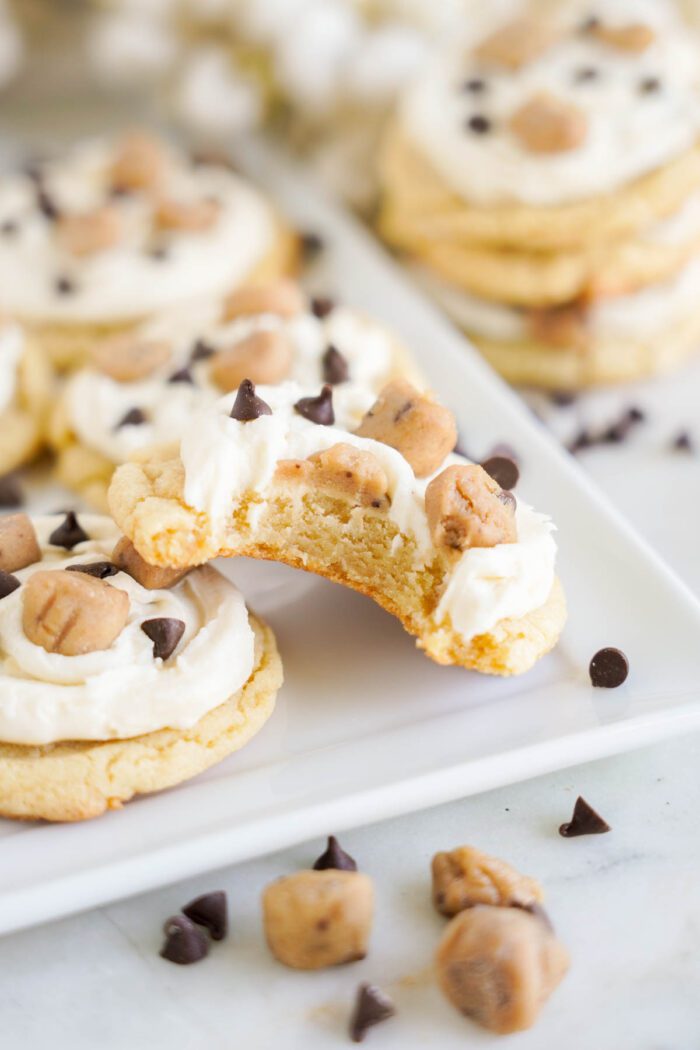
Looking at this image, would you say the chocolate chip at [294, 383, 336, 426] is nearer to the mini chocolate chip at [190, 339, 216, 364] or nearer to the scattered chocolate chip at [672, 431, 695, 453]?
the mini chocolate chip at [190, 339, 216, 364]

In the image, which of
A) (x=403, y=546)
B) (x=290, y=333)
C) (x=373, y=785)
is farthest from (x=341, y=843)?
(x=290, y=333)

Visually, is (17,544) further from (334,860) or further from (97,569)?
(334,860)

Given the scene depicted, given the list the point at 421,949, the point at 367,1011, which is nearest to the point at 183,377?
the point at 421,949

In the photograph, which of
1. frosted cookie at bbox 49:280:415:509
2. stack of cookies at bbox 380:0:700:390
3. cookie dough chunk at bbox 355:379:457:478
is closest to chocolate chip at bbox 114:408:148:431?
frosted cookie at bbox 49:280:415:509

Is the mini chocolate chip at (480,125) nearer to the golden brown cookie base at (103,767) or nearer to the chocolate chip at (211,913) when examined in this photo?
the golden brown cookie base at (103,767)

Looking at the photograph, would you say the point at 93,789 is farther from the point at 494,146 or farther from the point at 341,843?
the point at 494,146

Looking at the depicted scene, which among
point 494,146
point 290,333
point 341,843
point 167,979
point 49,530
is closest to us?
point 167,979
